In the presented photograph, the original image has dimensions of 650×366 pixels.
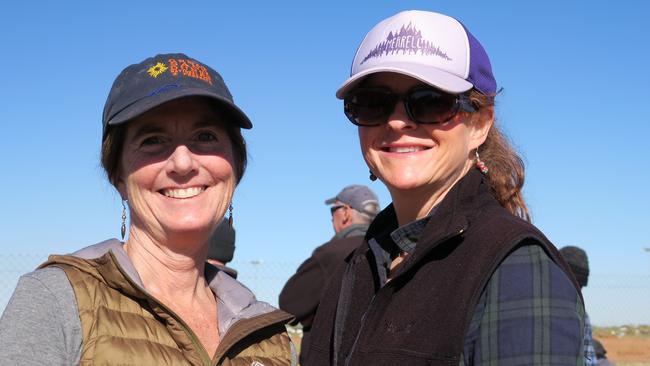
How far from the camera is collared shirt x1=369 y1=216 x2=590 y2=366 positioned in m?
1.99

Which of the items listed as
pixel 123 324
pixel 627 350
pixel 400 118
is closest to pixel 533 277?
pixel 400 118

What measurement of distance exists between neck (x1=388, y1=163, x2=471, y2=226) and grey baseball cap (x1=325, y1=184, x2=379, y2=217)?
170 inches

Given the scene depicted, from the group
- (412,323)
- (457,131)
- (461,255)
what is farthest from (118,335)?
(457,131)

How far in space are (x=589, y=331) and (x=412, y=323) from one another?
0.46 m

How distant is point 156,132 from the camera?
2803 mm

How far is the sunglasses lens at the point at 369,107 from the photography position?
266 cm

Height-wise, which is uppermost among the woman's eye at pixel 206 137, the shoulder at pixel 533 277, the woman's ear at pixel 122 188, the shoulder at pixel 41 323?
the woman's eye at pixel 206 137

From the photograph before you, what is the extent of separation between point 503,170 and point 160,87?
1131 millimetres

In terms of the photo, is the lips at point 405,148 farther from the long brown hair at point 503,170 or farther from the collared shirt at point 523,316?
the collared shirt at point 523,316

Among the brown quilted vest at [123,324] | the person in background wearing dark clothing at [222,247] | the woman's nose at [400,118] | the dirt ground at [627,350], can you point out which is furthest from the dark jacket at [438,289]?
the dirt ground at [627,350]

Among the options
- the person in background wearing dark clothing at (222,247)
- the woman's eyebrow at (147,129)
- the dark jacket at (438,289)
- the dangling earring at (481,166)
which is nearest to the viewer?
the dark jacket at (438,289)

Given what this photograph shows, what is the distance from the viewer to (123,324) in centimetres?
256

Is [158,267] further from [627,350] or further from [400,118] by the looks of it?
[627,350]

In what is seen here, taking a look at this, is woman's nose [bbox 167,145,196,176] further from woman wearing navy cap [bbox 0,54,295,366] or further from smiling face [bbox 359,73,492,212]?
smiling face [bbox 359,73,492,212]
